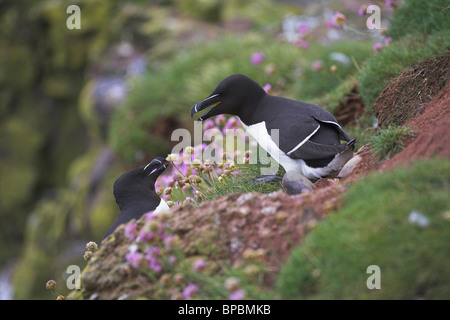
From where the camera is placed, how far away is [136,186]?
13.3 ft

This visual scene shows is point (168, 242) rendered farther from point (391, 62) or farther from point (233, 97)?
point (391, 62)

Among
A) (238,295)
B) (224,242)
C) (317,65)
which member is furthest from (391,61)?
(238,295)

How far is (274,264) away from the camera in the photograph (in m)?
2.77

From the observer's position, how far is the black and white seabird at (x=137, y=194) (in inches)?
149

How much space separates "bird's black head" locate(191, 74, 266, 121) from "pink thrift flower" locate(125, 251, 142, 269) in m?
1.39

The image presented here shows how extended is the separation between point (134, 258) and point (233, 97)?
163 cm

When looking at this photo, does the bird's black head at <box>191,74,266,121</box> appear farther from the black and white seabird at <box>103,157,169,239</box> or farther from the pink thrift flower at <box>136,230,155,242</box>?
the pink thrift flower at <box>136,230,155,242</box>

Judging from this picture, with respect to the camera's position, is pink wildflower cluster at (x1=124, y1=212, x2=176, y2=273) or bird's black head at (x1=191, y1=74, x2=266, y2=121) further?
bird's black head at (x1=191, y1=74, x2=266, y2=121)

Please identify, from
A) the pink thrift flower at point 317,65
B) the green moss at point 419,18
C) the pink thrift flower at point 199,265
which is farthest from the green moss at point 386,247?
the pink thrift flower at point 317,65

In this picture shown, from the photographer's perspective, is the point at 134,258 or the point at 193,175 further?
the point at 193,175

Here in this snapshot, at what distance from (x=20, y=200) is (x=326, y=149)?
10.6 m

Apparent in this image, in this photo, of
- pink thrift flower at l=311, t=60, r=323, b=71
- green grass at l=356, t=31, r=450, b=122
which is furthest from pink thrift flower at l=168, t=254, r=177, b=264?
pink thrift flower at l=311, t=60, r=323, b=71

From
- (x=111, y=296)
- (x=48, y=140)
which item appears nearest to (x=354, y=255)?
(x=111, y=296)

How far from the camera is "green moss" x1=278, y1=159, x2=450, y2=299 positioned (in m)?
2.38
